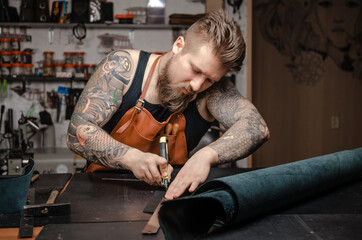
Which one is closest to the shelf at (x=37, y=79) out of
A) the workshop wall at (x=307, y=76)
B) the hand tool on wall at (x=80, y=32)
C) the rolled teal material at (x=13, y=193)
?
the hand tool on wall at (x=80, y=32)

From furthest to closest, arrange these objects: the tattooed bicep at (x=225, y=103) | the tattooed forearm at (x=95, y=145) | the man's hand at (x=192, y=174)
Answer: the tattooed bicep at (x=225, y=103) < the tattooed forearm at (x=95, y=145) < the man's hand at (x=192, y=174)

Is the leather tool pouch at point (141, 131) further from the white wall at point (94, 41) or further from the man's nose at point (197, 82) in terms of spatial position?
the white wall at point (94, 41)

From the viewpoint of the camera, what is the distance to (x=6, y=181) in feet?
3.29

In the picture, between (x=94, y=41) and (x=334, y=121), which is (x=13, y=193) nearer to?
(x=94, y=41)

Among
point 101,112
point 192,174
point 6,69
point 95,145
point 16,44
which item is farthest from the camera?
point 16,44

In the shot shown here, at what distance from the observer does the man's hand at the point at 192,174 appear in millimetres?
1148

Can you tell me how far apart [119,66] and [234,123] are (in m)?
0.59

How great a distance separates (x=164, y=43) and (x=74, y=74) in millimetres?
1030

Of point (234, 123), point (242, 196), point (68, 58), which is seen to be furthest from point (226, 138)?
point (68, 58)

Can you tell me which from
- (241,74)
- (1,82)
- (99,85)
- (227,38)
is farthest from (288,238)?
(1,82)

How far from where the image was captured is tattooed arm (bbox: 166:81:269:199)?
121cm

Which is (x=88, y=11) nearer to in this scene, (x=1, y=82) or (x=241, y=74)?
(x=1, y=82)

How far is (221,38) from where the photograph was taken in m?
1.48

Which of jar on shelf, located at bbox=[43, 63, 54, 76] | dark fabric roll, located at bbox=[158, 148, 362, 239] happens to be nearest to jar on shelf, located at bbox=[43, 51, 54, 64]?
jar on shelf, located at bbox=[43, 63, 54, 76]
